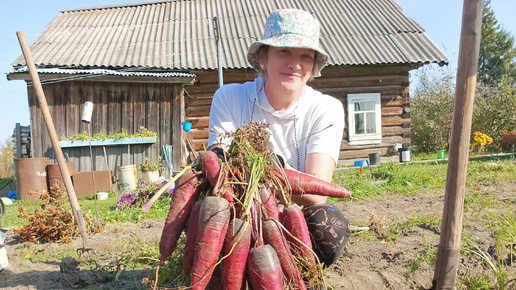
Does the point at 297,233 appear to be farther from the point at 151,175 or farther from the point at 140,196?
the point at 151,175

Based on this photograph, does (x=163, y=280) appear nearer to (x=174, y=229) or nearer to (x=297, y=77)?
(x=174, y=229)

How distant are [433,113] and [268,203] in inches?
643

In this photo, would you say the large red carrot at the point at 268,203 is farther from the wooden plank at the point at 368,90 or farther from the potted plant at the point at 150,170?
the wooden plank at the point at 368,90

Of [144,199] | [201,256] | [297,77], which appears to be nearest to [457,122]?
[297,77]

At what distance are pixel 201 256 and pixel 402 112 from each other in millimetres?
11215

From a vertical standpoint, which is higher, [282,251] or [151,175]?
[282,251]

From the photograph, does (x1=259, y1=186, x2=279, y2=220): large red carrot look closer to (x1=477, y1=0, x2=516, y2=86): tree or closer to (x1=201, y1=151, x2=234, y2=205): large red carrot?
(x1=201, y1=151, x2=234, y2=205): large red carrot

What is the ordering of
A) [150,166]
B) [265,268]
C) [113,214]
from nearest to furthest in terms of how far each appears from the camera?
[265,268] < [113,214] < [150,166]

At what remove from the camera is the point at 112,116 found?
10094 millimetres

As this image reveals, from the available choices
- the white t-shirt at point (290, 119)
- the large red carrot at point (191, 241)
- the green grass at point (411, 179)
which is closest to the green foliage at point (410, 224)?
the white t-shirt at point (290, 119)

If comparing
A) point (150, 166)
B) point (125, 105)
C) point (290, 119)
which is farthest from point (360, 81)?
point (290, 119)

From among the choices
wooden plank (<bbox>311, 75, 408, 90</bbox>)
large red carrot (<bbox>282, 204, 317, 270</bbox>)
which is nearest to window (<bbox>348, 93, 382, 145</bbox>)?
wooden plank (<bbox>311, 75, 408, 90</bbox>)

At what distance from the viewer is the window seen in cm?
1177

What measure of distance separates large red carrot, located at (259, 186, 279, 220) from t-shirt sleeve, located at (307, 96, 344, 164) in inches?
25.5
